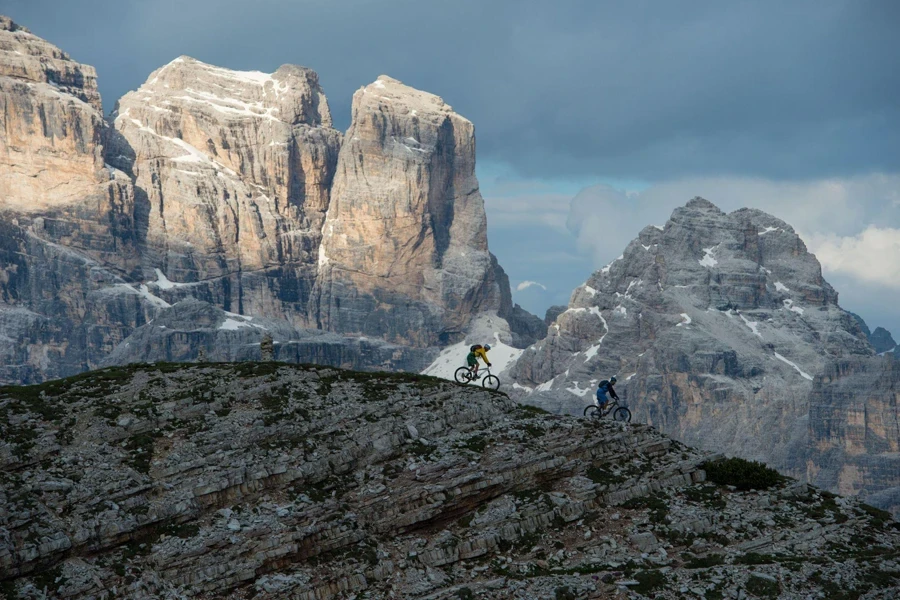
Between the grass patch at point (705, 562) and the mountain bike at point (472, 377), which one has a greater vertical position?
the mountain bike at point (472, 377)

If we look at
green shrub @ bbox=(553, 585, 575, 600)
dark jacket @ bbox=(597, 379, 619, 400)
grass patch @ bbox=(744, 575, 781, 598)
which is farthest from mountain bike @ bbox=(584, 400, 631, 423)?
green shrub @ bbox=(553, 585, 575, 600)

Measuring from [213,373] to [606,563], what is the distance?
107 ft

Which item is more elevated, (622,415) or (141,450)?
(622,415)

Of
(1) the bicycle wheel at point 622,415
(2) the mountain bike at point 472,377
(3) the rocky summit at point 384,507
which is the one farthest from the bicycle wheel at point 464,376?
(1) the bicycle wheel at point 622,415

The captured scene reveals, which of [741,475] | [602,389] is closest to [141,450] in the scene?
[602,389]

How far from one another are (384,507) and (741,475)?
2082cm

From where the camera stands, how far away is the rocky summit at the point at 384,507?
49.8 meters

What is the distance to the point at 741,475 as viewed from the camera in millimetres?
62312

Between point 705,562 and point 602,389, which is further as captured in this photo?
point 602,389

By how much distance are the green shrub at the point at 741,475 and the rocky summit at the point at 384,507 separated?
0.14 metres

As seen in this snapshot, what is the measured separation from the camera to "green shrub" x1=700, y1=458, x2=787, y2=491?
6205 centimetres

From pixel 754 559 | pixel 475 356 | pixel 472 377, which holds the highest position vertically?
pixel 475 356

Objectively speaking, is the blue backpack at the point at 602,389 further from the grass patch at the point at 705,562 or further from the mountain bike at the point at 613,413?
the grass patch at the point at 705,562

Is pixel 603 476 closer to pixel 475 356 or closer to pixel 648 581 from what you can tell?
pixel 648 581
